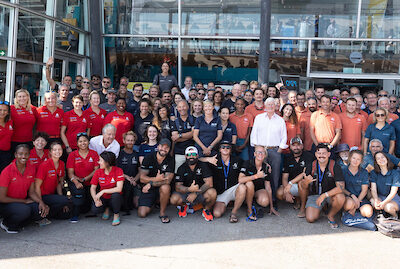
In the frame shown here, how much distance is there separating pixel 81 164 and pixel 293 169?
11.2 feet

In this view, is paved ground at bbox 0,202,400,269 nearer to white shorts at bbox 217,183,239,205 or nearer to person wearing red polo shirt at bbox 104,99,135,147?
white shorts at bbox 217,183,239,205

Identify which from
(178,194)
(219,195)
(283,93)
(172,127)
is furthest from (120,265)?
(283,93)

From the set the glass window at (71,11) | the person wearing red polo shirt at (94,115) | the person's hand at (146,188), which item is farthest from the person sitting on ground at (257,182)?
the glass window at (71,11)

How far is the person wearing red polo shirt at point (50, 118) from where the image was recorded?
6.04 m

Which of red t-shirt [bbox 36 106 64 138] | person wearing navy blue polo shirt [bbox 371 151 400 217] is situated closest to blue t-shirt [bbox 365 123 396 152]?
person wearing navy blue polo shirt [bbox 371 151 400 217]

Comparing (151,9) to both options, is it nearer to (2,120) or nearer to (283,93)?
(283,93)

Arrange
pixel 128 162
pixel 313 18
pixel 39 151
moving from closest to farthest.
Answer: pixel 39 151, pixel 128 162, pixel 313 18

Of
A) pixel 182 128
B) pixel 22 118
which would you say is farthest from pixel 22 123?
pixel 182 128

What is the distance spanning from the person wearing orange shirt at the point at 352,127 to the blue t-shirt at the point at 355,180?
3.57 ft

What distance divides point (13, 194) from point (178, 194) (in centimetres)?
232

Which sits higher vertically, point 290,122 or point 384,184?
point 290,122

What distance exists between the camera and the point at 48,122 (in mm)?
6047

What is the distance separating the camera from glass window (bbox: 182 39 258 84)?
1117 centimetres

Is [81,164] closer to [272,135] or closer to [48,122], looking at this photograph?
[48,122]
